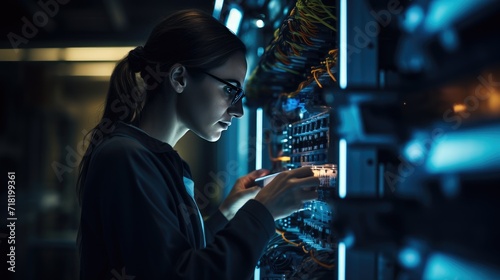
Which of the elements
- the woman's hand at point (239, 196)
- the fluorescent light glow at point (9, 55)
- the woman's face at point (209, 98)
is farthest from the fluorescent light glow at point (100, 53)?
the woman's face at point (209, 98)

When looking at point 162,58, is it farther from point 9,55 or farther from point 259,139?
point 9,55

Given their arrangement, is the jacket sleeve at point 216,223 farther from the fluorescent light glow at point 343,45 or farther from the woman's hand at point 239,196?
the fluorescent light glow at point 343,45

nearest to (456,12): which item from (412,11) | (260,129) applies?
(412,11)

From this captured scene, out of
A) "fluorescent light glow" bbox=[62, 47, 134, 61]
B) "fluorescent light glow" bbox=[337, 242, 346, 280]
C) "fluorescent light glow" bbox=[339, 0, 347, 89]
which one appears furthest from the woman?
"fluorescent light glow" bbox=[62, 47, 134, 61]

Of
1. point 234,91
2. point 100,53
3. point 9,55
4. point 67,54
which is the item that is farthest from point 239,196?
point 9,55

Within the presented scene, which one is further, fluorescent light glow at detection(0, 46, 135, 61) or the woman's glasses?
fluorescent light glow at detection(0, 46, 135, 61)

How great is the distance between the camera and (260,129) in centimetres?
217

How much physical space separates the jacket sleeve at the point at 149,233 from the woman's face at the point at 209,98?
10.1 inches

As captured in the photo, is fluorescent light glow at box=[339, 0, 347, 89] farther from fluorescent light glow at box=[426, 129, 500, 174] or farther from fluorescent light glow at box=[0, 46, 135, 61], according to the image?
fluorescent light glow at box=[0, 46, 135, 61]

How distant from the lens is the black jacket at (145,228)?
0.92m

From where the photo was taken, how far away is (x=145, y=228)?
925 mm

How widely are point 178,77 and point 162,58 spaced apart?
3.1 inches

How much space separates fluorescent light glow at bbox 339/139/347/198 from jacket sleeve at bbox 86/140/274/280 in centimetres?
22

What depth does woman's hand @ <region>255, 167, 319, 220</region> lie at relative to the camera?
1.10m
